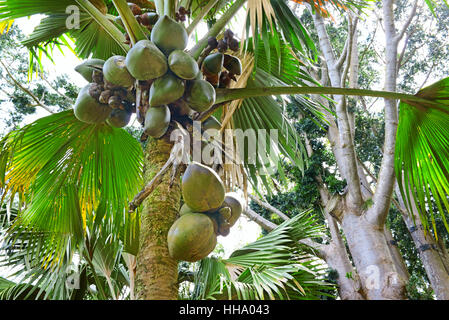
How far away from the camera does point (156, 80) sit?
1616 millimetres

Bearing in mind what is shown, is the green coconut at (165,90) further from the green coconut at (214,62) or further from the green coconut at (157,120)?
the green coconut at (214,62)

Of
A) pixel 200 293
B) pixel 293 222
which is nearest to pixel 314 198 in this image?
pixel 293 222

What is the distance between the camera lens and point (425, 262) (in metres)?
7.15

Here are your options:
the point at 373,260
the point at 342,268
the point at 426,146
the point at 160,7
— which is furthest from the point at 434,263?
the point at 160,7

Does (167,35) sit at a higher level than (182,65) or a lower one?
higher

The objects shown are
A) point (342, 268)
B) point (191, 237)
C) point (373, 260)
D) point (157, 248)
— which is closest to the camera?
point (191, 237)

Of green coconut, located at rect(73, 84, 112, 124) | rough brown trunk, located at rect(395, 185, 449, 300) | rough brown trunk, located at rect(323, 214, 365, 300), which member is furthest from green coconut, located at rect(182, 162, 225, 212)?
rough brown trunk, located at rect(395, 185, 449, 300)

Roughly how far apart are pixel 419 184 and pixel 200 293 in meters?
1.69

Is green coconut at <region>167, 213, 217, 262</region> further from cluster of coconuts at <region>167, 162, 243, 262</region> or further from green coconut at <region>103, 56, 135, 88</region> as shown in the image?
green coconut at <region>103, 56, 135, 88</region>

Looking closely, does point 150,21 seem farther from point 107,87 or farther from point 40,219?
point 40,219

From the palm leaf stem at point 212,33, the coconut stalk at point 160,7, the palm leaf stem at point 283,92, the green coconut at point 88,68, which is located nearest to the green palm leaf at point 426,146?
the palm leaf stem at point 283,92

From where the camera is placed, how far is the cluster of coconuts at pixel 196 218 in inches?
52.6

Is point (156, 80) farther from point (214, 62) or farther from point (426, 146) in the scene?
point (426, 146)

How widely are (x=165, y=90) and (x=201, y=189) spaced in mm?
468
